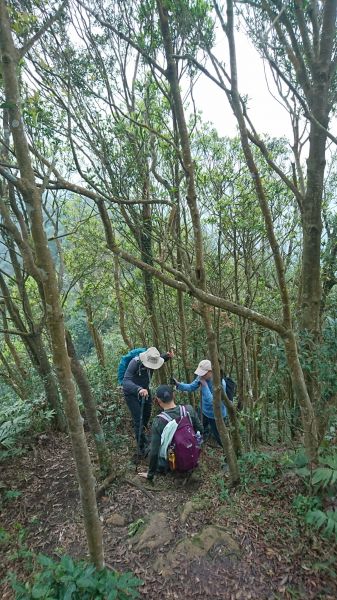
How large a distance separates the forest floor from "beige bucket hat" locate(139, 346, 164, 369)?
1585mm

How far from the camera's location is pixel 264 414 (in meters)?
5.98

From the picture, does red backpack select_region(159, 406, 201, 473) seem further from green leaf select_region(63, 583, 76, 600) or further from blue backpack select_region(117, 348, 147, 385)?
green leaf select_region(63, 583, 76, 600)

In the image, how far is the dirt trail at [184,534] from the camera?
3.10 metres

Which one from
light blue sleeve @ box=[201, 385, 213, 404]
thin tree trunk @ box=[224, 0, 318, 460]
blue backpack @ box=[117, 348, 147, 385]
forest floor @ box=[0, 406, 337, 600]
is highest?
thin tree trunk @ box=[224, 0, 318, 460]

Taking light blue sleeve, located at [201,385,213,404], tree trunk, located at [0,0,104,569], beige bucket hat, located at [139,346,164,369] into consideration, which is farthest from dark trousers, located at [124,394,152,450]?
A: tree trunk, located at [0,0,104,569]

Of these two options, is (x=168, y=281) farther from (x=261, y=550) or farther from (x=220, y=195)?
(x=220, y=195)

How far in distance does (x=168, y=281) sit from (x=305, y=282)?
199 centimetres

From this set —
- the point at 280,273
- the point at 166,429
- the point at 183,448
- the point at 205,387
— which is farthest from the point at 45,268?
the point at 205,387

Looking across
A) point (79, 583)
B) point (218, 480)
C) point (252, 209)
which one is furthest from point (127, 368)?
point (252, 209)

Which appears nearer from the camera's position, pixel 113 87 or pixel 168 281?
pixel 168 281

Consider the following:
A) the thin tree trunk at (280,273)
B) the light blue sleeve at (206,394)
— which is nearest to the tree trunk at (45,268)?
the thin tree trunk at (280,273)

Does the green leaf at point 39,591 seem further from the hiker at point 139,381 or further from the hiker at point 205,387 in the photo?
the hiker at point 205,387

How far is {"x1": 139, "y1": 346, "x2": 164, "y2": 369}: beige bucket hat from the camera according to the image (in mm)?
5684

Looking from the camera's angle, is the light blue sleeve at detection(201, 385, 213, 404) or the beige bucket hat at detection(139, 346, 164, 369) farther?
the light blue sleeve at detection(201, 385, 213, 404)
